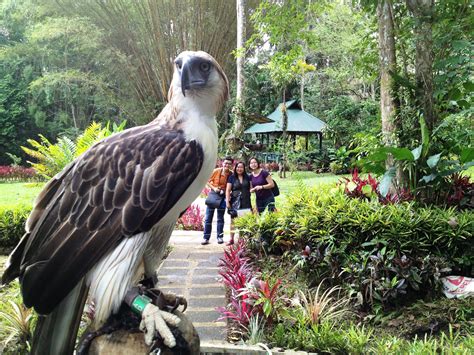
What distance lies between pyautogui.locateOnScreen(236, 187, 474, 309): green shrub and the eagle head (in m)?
2.83

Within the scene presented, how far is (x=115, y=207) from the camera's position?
1363mm

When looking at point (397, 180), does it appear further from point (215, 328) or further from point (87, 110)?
point (87, 110)

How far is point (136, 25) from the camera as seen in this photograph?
51.6 feet

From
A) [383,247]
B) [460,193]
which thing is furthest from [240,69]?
[383,247]

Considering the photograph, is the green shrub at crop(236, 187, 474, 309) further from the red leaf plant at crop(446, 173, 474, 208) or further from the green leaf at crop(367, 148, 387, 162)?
the green leaf at crop(367, 148, 387, 162)

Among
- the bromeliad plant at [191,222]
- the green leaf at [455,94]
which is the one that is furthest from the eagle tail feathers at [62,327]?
the bromeliad plant at [191,222]

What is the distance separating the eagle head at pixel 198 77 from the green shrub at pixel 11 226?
5.54 m

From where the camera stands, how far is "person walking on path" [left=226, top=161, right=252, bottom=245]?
17.8 feet

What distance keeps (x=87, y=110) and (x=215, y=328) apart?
69.2ft

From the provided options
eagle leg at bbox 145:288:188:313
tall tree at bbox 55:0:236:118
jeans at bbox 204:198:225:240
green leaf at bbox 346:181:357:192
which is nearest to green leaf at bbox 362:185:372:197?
green leaf at bbox 346:181:357:192

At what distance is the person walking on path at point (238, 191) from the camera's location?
17.8ft

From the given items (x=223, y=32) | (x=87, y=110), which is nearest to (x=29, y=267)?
(x=223, y=32)

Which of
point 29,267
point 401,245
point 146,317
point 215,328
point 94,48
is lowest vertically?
point 215,328

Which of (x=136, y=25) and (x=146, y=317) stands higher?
(x=136, y=25)
